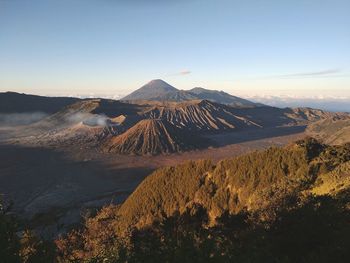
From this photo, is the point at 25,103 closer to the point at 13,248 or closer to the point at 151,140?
the point at 151,140

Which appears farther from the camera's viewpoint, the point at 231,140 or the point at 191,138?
the point at 231,140

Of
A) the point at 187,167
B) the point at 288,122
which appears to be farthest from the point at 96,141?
the point at 288,122

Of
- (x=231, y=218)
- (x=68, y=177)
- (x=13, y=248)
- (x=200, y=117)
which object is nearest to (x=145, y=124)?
(x=68, y=177)

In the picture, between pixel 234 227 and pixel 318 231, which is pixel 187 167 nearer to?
pixel 234 227

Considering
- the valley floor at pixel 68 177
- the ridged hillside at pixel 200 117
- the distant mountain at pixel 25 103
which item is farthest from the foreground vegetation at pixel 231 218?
the distant mountain at pixel 25 103

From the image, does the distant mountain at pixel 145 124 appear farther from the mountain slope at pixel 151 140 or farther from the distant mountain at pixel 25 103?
the distant mountain at pixel 25 103

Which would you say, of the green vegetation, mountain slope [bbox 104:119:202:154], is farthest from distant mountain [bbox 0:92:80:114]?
the green vegetation
